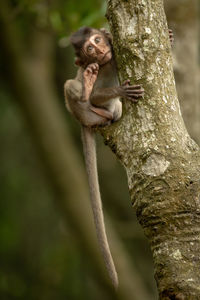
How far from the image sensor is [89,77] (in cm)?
423

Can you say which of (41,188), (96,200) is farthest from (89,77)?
(41,188)

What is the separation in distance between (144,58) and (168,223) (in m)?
0.88

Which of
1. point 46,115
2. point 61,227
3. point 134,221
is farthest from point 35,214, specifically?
point 46,115

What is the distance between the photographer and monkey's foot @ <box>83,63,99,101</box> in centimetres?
414

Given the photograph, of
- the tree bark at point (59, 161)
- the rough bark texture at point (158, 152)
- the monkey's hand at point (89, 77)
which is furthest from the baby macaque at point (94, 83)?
the tree bark at point (59, 161)

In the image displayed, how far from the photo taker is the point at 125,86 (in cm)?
314

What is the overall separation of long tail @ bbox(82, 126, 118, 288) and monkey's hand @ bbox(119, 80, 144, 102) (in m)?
1.34

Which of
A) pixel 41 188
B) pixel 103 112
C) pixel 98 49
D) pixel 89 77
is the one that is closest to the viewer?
pixel 89 77

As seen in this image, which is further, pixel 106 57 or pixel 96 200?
pixel 106 57

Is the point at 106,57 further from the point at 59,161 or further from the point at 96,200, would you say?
the point at 59,161

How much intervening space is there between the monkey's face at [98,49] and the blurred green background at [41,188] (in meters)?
1.77

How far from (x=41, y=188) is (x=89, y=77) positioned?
27.0ft

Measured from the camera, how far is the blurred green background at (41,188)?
327 inches

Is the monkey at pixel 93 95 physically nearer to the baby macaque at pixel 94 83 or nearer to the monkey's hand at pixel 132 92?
the baby macaque at pixel 94 83
